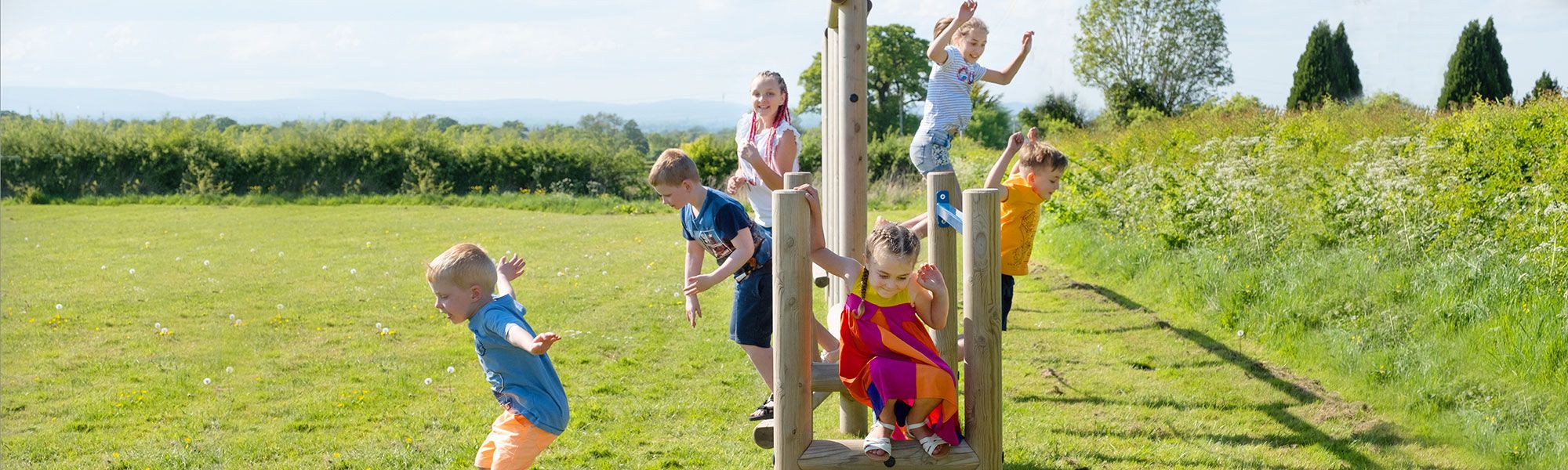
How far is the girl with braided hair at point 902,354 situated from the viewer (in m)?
3.75

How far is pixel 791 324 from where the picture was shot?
374cm

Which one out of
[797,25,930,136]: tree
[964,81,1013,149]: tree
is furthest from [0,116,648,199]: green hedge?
[797,25,930,136]: tree

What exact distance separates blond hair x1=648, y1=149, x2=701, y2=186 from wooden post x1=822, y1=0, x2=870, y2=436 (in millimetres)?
970

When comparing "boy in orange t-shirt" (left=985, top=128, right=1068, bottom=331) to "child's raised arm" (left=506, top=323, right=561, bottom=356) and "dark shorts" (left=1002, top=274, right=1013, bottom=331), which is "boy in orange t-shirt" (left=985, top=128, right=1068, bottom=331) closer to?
"dark shorts" (left=1002, top=274, right=1013, bottom=331)

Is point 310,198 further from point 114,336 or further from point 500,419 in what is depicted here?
point 500,419

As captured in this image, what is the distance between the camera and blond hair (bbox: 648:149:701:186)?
4.80 m

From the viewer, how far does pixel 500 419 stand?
13.7 ft

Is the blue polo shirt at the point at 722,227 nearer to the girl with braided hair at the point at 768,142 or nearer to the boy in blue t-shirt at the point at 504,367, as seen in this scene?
the girl with braided hair at the point at 768,142

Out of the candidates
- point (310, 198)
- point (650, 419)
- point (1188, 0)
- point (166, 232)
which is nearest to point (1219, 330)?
point (650, 419)

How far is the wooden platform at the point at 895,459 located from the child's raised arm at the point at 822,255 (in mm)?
627

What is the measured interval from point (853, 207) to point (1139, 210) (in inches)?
234

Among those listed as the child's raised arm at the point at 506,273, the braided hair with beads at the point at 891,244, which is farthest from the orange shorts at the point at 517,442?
the braided hair with beads at the point at 891,244

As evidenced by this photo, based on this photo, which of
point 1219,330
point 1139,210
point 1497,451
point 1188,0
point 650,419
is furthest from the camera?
point 1188,0

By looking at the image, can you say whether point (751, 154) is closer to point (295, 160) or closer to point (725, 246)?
point (725, 246)
